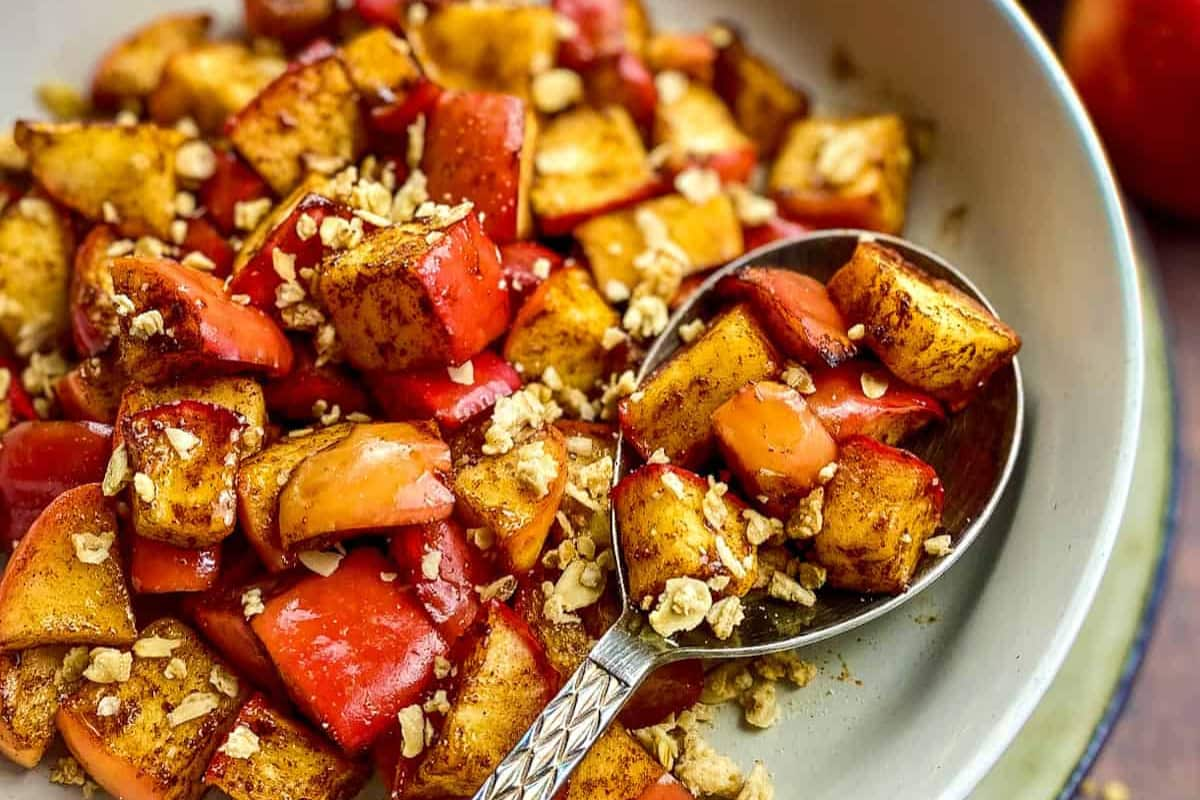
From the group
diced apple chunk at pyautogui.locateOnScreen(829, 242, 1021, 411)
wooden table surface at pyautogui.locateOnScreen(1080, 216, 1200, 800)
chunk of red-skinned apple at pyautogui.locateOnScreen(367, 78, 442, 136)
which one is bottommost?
wooden table surface at pyautogui.locateOnScreen(1080, 216, 1200, 800)

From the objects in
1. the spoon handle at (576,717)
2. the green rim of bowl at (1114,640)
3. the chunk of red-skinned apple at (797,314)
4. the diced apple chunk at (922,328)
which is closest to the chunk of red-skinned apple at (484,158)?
the chunk of red-skinned apple at (797,314)

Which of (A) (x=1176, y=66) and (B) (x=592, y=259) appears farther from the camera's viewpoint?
(A) (x=1176, y=66)

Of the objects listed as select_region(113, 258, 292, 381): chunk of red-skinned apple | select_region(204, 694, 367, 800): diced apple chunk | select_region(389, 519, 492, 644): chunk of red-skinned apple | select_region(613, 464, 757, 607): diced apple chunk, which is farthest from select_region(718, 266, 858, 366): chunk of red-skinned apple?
select_region(204, 694, 367, 800): diced apple chunk

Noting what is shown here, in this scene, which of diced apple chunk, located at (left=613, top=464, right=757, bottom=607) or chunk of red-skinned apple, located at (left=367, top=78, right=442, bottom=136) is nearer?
diced apple chunk, located at (left=613, top=464, right=757, bottom=607)

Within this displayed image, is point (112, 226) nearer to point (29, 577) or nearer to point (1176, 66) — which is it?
point (29, 577)

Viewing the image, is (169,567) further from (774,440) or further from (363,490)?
(774,440)

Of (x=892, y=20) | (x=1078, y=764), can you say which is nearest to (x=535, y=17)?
(x=892, y=20)

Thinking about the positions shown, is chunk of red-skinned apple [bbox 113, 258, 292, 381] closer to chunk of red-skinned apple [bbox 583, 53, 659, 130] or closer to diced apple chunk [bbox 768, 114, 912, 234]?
chunk of red-skinned apple [bbox 583, 53, 659, 130]

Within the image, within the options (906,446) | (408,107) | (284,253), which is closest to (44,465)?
(284,253)
